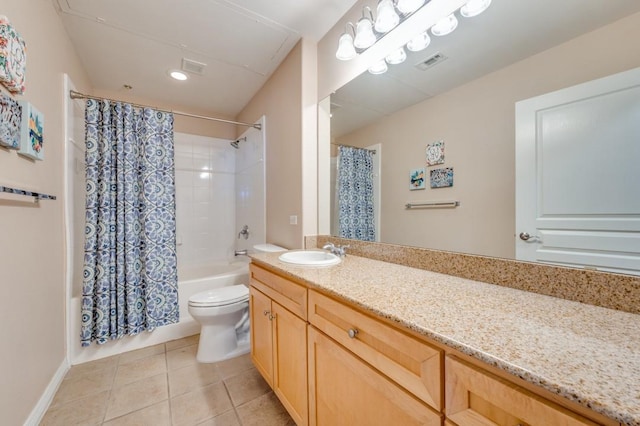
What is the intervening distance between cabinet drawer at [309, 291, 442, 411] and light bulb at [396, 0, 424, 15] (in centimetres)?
145

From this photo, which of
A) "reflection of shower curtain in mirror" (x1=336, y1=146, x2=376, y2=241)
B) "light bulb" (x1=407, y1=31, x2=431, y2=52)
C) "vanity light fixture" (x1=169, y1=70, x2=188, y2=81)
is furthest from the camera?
"vanity light fixture" (x1=169, y1=70, x2=188, y2=81)

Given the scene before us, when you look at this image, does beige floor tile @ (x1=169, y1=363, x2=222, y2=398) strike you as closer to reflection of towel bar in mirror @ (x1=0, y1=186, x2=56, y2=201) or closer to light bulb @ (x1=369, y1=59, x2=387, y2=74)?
reflection of towel bar in mirror @ (x1=0, y1=186, x2=56, y2=201)

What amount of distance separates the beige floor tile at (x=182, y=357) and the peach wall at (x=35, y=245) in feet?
2.07

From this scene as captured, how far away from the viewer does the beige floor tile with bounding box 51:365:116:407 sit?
1.44 metres

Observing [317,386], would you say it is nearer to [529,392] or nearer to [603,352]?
[529,392]

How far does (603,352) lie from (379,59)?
1544 millimetres

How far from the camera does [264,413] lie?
133cm

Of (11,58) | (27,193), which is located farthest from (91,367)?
(11,58)

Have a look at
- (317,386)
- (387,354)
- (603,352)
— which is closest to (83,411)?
(317,386)

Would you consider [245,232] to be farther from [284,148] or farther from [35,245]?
[35,245]

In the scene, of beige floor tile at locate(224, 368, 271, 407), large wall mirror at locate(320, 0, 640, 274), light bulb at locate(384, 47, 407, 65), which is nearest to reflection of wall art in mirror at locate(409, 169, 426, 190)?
large wall mirror at locate(320, 0, 640, 274)

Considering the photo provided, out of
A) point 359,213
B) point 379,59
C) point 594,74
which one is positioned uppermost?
point 379,59

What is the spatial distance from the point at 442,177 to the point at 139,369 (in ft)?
7.68

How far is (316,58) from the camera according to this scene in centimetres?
195
